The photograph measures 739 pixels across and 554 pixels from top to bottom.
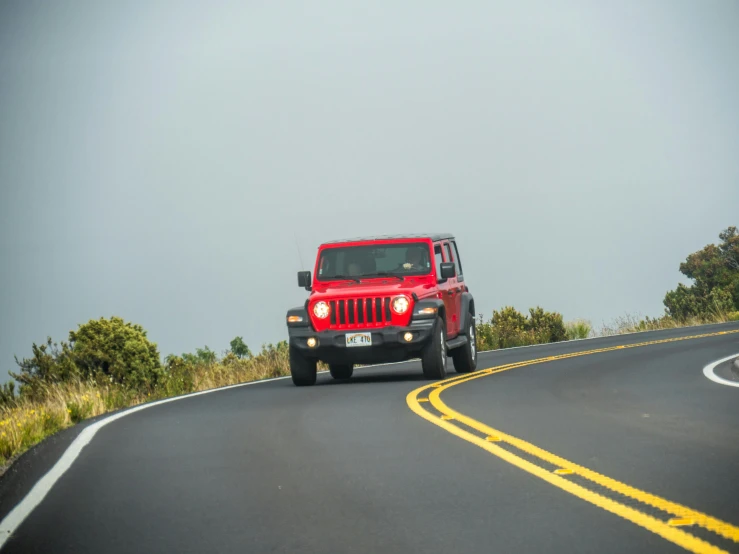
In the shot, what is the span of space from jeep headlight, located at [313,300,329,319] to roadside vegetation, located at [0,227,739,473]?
3070 millimetres

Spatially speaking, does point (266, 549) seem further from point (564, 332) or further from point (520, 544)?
point (564, 332)

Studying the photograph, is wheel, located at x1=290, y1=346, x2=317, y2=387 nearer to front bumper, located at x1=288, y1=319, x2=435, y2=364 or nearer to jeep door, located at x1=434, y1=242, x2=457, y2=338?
front bumper, located at x1=288, y1=319, x2=435, y2=364

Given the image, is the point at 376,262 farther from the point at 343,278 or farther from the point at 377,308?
the point at 377,308

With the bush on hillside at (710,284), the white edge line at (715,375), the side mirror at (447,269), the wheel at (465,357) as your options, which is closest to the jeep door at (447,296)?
the side mirror at (447,269)

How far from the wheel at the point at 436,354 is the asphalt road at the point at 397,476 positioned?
7.72ft

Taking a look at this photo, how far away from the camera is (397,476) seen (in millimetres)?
8227

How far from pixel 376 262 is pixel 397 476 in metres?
10.3

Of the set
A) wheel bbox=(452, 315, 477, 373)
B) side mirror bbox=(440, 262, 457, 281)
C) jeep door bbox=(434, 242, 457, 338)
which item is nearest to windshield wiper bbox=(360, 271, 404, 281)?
jeep door bbox=(434, 242, 457, 338)

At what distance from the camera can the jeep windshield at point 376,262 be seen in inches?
716

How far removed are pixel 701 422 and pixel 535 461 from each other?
280 cm

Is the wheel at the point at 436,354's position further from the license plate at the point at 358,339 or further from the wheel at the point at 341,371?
the wheel at the point at 341,371

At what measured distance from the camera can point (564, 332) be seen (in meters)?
33.3

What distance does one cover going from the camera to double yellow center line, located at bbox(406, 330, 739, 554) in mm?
6059

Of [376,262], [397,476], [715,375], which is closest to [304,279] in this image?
[376,262]
